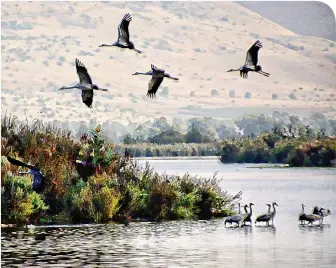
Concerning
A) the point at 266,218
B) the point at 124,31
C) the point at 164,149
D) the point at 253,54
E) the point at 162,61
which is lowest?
the point at 266,218

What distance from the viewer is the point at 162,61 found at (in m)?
19.0

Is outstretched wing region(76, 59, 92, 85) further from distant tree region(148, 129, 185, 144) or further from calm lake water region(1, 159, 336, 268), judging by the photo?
distant tree region(148, 129, 185, 144)

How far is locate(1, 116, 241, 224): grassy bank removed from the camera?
14.1 meters

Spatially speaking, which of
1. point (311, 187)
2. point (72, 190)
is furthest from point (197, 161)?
point (72, 190)

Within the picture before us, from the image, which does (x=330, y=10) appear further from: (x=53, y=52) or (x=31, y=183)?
(x=53, y=52)

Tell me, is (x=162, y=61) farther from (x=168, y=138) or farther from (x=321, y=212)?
(x=321, y=212)

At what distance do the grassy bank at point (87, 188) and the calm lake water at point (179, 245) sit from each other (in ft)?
1.12

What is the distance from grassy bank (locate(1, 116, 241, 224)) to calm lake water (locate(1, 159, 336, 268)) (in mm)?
343

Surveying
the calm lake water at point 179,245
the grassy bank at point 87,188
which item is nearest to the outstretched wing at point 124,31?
the calm lake water at point 179,245

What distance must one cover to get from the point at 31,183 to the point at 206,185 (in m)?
2.76

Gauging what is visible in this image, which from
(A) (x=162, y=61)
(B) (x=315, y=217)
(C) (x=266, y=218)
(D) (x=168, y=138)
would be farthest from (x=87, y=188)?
(A) (x=162, y=61)

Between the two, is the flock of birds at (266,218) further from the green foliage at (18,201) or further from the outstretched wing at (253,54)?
the green foliage at (18,201)

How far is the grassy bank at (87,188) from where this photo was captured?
554 inches

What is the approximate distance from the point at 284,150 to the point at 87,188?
7.52m
